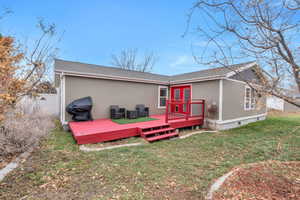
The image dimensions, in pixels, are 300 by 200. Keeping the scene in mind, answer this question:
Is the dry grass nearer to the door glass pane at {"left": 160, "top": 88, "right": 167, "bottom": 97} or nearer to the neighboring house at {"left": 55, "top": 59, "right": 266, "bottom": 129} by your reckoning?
the neighboring house at {"left": 55, "top": 59, "right": 266, "bottom": 129}

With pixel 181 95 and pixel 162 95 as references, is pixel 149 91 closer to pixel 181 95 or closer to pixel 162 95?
pixel 162 95

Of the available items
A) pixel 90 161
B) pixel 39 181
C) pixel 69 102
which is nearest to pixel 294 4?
pixel 90 161

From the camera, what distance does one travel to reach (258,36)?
2.31 meters

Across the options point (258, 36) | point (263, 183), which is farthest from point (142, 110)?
point (258, 36)

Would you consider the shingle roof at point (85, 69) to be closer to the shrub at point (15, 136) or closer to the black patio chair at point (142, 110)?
the black patio chair at point (142, 110)

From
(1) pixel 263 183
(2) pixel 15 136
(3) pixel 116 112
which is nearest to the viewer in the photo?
(1) pixel 263 183

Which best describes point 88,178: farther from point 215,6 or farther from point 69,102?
point 69,102

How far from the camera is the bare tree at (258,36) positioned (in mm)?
2090

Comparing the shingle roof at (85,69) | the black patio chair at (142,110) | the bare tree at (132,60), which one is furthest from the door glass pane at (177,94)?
the bare tree at (132,60)

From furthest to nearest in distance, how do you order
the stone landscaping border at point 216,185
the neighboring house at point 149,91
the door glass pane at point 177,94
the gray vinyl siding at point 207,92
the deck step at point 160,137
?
1. the door glass pane at point 177,94
2. the gray vinyl siding at point 207,92
3. the neighboring house at point 149,91
4. the deck step at point 160,137
5. the stone landscaping border at point 216,185

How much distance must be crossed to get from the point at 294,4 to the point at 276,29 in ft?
1.21

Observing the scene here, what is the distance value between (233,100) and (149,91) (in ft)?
15.4

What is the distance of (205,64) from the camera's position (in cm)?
270

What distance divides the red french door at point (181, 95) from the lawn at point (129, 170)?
4.19m
